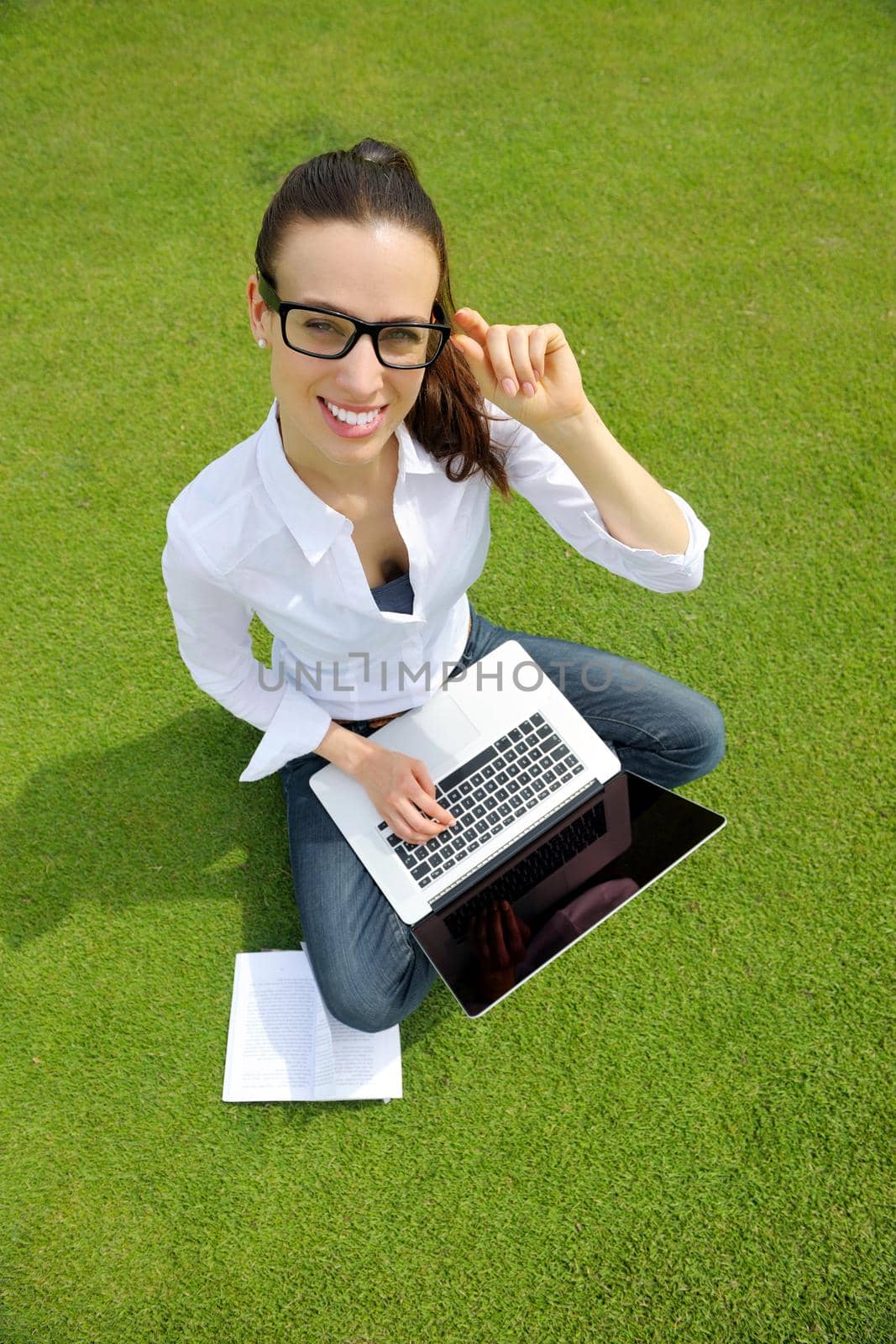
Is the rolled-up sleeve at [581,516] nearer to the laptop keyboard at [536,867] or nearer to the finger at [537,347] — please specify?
the finger at [537,347]

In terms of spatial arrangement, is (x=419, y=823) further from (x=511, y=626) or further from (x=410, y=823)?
(x=511, y=626)

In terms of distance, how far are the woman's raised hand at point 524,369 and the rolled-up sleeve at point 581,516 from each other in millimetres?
174

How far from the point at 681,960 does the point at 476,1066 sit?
544mm

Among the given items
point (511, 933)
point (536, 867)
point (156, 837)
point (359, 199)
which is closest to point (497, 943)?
point (511, 933)

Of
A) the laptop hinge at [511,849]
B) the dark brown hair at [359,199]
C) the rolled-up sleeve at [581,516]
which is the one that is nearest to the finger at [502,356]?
the dark brown hair at [359,199]

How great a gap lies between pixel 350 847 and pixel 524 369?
0.99 meters

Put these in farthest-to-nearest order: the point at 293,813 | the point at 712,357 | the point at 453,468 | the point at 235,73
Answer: the point at 235,73 → the point at 712,357 → the point at 293,813 → the point at 453,468

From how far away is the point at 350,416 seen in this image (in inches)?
47.4

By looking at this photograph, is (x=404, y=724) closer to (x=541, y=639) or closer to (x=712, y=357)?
(x=541, y=639)

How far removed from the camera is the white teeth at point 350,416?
3.95 feet

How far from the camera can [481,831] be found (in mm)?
1678

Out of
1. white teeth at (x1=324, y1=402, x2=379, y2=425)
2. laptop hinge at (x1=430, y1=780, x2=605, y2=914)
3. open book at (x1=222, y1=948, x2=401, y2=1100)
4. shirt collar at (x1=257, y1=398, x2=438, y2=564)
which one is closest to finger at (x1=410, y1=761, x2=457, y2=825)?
laptop hinge at (x1=430, y1=780, x2=605, y2=914)

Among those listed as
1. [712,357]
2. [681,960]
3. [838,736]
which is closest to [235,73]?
[712,357]

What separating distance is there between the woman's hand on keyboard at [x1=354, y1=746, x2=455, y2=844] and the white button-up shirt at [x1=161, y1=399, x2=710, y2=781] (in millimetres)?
131
